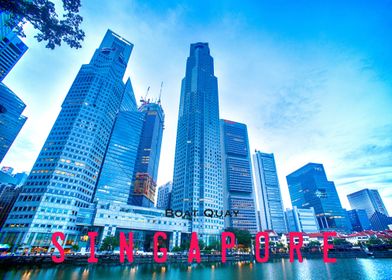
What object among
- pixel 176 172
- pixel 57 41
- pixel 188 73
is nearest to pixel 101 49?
pixel 188 73

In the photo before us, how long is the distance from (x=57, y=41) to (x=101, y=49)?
171425 mm

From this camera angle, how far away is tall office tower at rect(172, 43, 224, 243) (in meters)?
128

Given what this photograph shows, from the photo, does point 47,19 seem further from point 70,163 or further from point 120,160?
point 120,160

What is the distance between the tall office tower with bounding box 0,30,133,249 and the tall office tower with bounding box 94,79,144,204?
12.6 meters

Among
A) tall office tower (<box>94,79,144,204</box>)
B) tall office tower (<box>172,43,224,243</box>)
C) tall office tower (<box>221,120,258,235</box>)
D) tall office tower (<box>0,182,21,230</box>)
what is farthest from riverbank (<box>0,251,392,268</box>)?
tall office tower (<box>0,182,21,230</box>)

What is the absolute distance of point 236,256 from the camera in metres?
90.4

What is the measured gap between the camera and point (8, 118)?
161 meters

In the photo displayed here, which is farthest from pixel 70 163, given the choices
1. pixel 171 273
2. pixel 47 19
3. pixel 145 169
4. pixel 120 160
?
pixel 47 19

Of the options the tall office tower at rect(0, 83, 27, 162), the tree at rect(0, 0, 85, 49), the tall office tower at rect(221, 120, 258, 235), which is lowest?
the tree at rect(0, 0, 85, 49)

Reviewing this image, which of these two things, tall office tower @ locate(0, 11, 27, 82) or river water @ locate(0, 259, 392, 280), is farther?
tall office tower @ locate(0, 11, 27, 82)

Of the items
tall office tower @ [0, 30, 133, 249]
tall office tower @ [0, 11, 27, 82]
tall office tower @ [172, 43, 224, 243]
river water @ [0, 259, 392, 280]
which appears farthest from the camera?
tall office tower @ [172, 43, 224, 243]

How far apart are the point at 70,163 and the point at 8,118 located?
11166cm

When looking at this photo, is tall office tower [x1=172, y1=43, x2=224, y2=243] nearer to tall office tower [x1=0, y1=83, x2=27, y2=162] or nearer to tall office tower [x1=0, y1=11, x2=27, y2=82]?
tall office tower [x1=0, y1=11, x2=27, y2=82]

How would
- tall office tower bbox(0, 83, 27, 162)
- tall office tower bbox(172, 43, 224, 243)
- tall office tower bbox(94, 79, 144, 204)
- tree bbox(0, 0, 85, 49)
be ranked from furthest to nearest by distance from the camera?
1. tall office tower bbox(0, 83, 27, 162)
2. tall office tower bbox(94, 79, 144, 204)
3. tall office tower bbox(172, 43, 224, 243)
4. tree bbox(0, 0, 85, 49)
